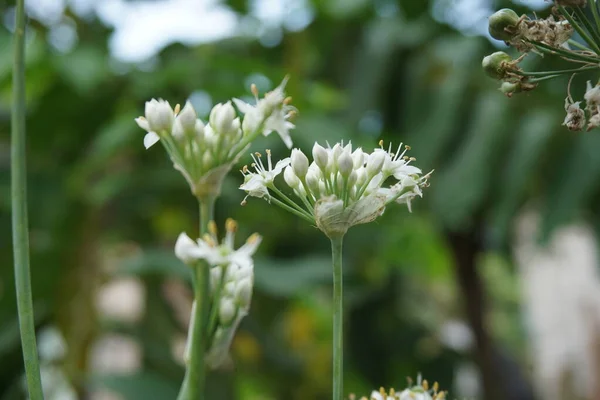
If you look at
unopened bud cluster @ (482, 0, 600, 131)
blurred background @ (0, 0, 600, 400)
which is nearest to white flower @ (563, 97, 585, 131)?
unopened bud cluster @ (482, 0, 600, 131)

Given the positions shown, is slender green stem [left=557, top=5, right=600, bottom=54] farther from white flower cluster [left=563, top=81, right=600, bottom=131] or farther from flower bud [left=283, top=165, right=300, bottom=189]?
flower bud [left=283, top=165, right=300, bottom=189]

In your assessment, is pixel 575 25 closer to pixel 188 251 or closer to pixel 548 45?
pixel 548 45

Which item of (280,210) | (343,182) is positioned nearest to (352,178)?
(343,182)

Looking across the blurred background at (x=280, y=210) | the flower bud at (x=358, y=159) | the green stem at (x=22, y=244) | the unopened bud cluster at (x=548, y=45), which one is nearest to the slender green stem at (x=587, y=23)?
the unopened bud cluster at (x=548, y=45)

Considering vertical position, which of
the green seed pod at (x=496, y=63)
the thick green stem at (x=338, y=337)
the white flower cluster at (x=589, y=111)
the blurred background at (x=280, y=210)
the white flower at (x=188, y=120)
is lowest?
the thick green stem at (x=338, y=337)

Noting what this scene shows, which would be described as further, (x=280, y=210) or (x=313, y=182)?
(x=280, y=210)

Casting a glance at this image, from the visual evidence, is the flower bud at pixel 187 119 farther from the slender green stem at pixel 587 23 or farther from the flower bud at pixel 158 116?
the slender green stem at pixel 587 23

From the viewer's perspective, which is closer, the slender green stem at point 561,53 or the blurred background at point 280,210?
the slender green stem at point 561,53
